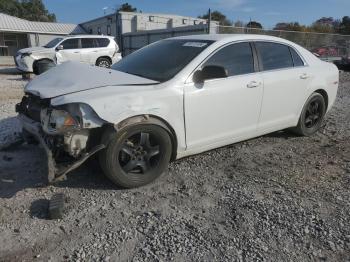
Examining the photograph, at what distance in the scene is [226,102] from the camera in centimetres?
445

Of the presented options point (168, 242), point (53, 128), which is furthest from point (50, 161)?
point (168, 242)

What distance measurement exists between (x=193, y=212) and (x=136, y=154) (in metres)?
0.90

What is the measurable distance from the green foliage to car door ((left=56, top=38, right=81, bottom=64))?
67.2 m

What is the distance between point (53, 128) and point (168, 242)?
5.20 ft

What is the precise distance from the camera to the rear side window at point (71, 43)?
1655 cm

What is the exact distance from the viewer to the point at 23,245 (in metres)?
2.98

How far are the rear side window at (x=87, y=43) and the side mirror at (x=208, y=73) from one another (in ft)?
45.8

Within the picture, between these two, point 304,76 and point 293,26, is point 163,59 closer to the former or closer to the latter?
point 304,76

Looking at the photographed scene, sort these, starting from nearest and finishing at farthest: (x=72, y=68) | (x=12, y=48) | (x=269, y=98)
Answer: (x=72, y=68)
(x=269, y=98)
(x=12, y=48)

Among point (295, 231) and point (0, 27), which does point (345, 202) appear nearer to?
point (295, 231)

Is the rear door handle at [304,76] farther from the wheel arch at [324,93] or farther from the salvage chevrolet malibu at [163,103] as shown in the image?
the wheel arch at [324,93]

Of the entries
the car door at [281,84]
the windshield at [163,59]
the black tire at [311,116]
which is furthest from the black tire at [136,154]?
the black tire at [311,116]

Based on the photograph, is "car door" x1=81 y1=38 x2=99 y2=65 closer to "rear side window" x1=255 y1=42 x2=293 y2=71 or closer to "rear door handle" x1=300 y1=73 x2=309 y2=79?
"rear side window" x1=255 y1=42 x2=293 y2=71

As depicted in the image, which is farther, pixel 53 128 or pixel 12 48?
pixel 12 48
